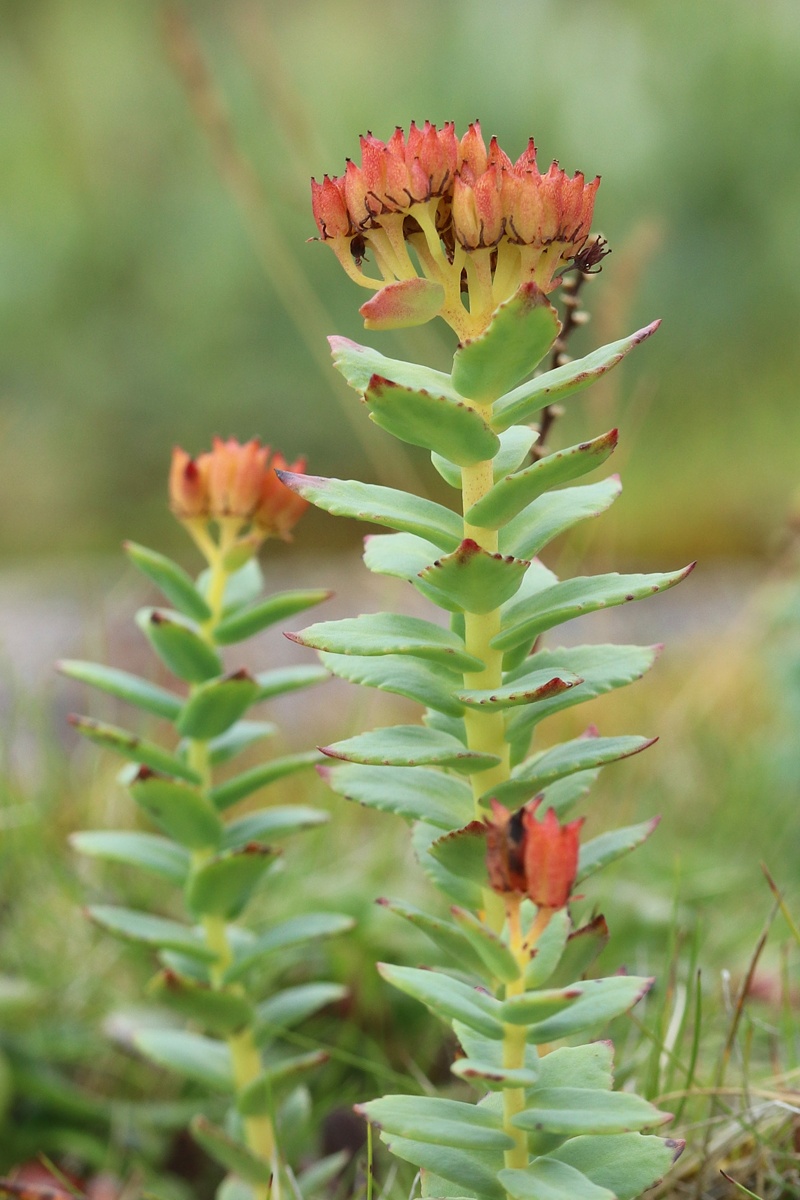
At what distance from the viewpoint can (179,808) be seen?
64 centimetres

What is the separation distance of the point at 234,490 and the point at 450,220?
0.78ft

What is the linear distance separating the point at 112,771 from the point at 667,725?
0.76m

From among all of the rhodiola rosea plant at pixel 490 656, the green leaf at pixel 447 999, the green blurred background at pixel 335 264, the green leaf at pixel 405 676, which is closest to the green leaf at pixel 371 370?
the rhodiola rosea plant at pixel 490 656

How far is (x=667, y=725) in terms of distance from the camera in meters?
1.58

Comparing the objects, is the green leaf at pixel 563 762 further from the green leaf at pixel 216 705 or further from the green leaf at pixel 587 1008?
the green leaf at pixel 216 705

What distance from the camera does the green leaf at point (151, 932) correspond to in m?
0.65

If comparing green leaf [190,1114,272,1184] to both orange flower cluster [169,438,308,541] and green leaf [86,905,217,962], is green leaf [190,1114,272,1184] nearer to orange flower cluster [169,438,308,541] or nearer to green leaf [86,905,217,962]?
green leaf [86,905,217,962]

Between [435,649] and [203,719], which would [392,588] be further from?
[435,649]

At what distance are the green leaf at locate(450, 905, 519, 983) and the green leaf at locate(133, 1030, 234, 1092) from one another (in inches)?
13.1

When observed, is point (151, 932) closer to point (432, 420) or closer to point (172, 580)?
point (172, 580)

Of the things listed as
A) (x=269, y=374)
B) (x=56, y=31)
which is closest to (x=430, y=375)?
(x=269, y=374)

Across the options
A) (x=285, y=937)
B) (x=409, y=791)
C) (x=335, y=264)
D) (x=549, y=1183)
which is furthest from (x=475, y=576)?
(x=335, y=264)

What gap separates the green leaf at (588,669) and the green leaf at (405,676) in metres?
0.03

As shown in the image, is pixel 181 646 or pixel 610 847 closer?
pixel 610 847
